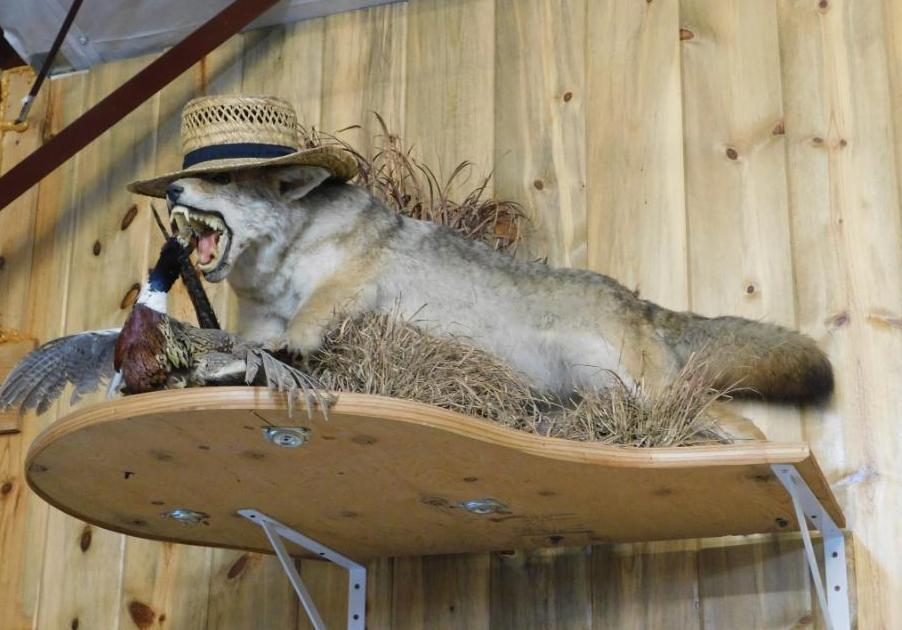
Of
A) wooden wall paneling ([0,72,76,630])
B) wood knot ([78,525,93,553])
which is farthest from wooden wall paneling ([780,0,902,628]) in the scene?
wooden wall paneling ([0,72,76,630])

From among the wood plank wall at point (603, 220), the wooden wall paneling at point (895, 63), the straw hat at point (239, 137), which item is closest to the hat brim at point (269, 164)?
the straw hat at point (239, 137)

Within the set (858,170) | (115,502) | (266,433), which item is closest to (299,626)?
(115,502)

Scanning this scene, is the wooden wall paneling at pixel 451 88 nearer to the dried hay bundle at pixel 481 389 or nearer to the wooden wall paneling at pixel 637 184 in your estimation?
the wooden wall paneling at pixel 637 184

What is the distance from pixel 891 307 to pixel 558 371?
446 mm

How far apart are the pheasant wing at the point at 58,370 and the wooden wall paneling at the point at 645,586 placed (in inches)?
26.6

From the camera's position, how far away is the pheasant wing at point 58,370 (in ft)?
4.70

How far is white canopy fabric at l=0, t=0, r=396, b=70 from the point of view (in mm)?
2160

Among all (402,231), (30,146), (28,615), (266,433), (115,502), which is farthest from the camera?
(30,146)

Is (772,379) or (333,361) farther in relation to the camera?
(772,379)

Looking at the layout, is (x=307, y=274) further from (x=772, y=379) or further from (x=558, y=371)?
(x=772, y=379)

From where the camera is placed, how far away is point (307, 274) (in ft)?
5.14

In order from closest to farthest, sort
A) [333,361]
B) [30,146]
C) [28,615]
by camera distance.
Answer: [333,361], [28,615], [30,146]

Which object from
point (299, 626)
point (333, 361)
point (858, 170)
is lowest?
point (299, 626)

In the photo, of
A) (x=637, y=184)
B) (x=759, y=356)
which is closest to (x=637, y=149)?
(x=637, y=184)
